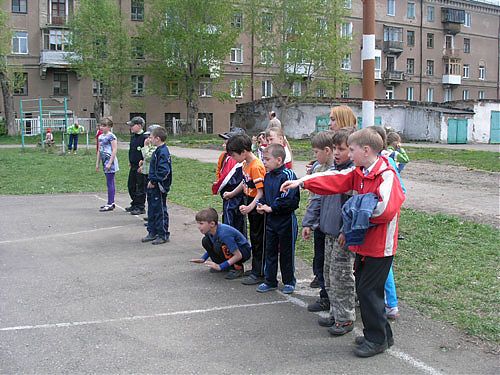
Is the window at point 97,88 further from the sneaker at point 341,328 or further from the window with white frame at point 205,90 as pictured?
the sneaker at point 341,328

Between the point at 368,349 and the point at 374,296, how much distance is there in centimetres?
40

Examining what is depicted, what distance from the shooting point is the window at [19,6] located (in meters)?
48.0

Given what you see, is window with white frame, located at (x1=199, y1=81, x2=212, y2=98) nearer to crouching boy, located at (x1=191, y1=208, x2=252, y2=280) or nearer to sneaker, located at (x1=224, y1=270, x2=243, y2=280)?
crouching boy, located at (x1=191, y1=208, x2=252, y2=280)

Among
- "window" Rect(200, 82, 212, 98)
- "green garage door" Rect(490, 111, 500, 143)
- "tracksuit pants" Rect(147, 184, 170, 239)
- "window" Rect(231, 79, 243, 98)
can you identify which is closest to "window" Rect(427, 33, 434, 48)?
"green garage door" Rect(490, 111, 500, 143)

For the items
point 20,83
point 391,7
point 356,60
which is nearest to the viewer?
point 20,83

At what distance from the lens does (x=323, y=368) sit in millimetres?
4262

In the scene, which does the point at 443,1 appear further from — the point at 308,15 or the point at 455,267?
the point at 455,267

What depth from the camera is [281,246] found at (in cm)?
604

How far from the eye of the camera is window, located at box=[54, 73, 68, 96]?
163 ft

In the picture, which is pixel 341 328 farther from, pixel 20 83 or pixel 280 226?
pixel 20 83

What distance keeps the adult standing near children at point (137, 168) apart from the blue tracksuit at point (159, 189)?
2340 mm

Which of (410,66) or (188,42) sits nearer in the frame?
(188,42)

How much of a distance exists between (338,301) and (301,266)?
228cm

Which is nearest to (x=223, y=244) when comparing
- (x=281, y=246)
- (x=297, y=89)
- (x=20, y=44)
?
(x=281, y=246)
